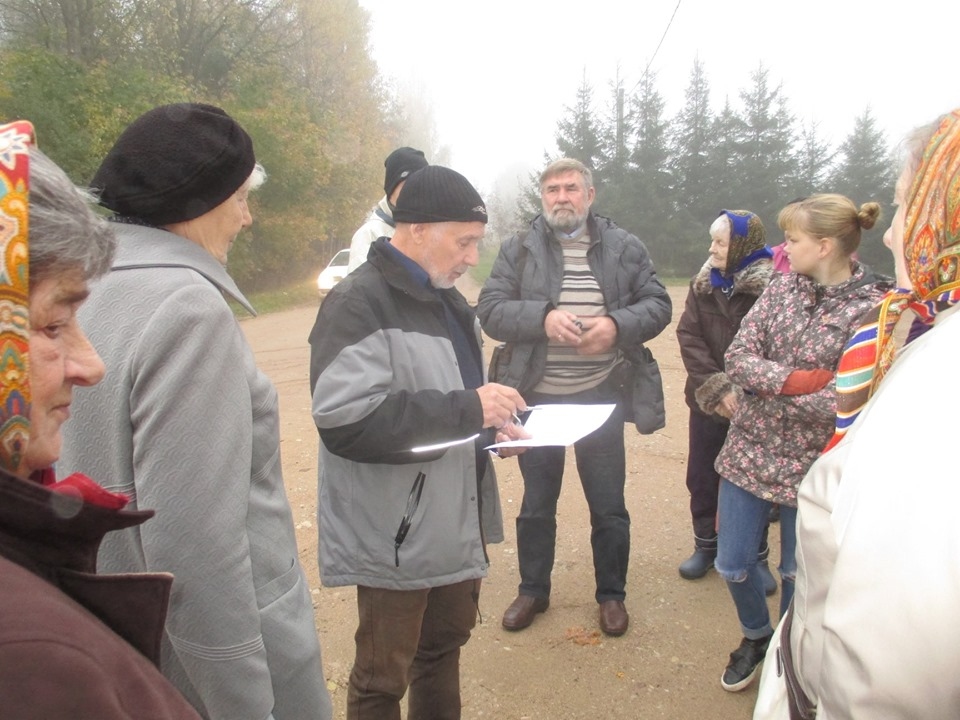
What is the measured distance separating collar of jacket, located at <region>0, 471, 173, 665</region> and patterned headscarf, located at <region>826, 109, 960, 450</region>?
1.39 meters

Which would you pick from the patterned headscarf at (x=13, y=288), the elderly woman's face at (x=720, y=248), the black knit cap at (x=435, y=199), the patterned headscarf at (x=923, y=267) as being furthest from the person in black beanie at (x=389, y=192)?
the patterned headscarf at (x=13, y=288)

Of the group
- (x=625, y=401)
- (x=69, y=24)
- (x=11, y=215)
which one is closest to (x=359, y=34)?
(x=69, y=24)

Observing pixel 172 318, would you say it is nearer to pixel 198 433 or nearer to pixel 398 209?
pixel 198 433

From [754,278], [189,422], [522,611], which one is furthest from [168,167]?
[754,278]

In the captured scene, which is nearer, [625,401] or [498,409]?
[498,409]

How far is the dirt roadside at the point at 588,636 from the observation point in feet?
9.17

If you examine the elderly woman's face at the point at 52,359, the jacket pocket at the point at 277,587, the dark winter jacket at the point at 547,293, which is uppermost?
the elderly woman's face at the point at 52,359

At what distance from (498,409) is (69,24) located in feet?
74.0

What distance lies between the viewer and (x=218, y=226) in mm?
1537

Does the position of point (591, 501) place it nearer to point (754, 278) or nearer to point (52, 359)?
point (754, 278)

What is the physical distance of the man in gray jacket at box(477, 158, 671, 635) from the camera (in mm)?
3268

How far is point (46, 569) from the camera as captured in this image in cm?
77

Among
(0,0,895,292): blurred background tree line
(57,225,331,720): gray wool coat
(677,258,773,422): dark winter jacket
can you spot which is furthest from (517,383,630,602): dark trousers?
(0,0,895,292): blurred background tree line

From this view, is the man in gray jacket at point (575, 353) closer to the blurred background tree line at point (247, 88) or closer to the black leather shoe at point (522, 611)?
the black leather shoe at point (522, 611)
